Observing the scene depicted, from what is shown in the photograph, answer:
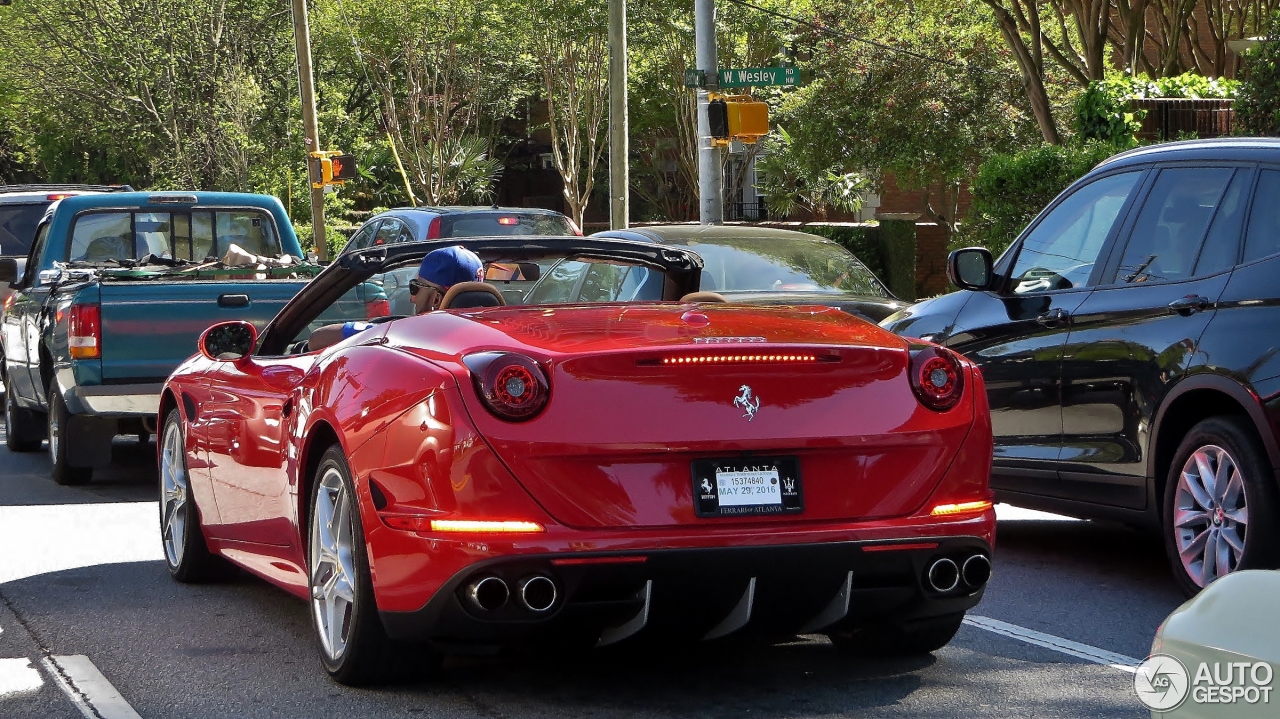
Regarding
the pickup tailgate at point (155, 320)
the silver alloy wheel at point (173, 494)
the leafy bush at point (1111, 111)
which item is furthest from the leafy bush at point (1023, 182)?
the silver alloy wheel at point (173, 494)

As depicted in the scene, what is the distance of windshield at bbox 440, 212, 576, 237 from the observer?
1778 centimetres

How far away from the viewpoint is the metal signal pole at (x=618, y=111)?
79.8 feet

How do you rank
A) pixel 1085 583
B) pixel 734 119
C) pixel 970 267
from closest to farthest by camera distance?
pixel 1085 583 < pixel 970 267 < pixel 734 119

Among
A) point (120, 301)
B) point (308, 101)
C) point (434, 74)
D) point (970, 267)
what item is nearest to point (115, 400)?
point (120, 301)

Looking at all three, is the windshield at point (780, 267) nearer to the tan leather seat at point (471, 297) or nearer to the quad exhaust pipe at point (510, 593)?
the tan leather seat at point (471, 297)

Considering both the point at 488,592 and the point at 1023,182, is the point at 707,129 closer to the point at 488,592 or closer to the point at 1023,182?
the point at 1023,182

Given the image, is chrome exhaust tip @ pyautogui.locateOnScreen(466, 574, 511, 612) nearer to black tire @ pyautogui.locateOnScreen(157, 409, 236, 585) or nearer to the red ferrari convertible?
Answer: the red ferrari convertible

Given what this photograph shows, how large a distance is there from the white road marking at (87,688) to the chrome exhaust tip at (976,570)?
8.26 ft

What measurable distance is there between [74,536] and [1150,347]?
17.9 feet

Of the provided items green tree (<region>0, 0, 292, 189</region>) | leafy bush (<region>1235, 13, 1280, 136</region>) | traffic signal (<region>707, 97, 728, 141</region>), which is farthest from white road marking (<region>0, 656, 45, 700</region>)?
green tree (<region>0, 0, 292, 189</region>)

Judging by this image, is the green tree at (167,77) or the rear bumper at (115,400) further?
the green tree at (167,77)

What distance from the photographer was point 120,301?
1069 centimetres

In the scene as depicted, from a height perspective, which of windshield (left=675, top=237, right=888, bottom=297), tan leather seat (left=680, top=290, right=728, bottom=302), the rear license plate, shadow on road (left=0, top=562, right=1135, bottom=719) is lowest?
shadow on road (left=0, top=562, right=1135, bottom=719)

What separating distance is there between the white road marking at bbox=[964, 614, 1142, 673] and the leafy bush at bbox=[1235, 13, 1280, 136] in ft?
33.3
